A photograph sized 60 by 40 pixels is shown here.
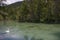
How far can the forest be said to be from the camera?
1708 cm

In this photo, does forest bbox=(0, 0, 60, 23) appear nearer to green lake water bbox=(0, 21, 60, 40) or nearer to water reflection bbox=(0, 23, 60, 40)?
green lake water bbox=(0, 21, 60, 40)

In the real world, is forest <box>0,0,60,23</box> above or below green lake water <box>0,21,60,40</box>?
above

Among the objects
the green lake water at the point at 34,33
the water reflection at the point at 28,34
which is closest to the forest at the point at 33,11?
the green lake water at the point at 34,33

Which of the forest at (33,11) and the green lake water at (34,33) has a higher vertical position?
the forest at (33,11)

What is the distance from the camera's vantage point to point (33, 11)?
18.0 m

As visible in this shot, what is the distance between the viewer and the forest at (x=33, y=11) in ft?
56.0

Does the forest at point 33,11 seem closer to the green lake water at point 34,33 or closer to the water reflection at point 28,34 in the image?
the green lake water at point 34,33

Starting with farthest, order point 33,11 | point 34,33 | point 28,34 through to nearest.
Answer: point 33,11, point 34,33, point 28,34

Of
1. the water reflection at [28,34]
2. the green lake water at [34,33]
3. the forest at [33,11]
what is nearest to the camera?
the water reflection at [28,34]

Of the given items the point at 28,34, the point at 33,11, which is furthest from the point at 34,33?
the point at 33,11

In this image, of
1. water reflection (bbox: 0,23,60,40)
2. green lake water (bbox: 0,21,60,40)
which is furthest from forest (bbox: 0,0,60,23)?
water reflection (bbox: 0,23,60,40)

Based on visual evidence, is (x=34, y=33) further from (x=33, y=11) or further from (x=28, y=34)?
(x=33, y=11)

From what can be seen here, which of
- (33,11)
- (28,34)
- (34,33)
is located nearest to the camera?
(28,34)

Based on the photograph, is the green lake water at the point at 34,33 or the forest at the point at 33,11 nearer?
the green lake water at the point at 34,33
